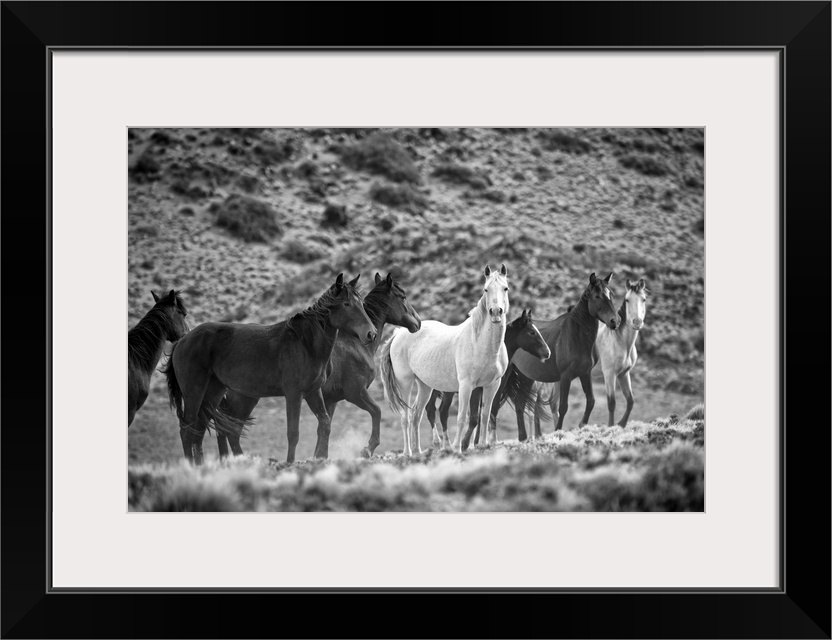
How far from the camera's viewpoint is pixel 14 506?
5.85m

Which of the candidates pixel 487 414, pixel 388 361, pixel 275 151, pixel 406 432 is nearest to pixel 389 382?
pixel 388 361

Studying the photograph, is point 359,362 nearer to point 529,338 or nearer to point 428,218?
point 428,218

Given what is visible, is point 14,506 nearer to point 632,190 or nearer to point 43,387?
point 43,387

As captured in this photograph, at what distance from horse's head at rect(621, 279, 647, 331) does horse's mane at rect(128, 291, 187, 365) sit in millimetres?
4180

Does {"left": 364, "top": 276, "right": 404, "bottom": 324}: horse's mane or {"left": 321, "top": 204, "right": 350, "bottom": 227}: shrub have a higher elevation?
{"left": 321, "top": 204, "right": 350, "bottom": 227}: shrub

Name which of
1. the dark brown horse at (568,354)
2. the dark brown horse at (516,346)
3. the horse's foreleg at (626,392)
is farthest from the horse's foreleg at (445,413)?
the horse's foreleg at (626,392)

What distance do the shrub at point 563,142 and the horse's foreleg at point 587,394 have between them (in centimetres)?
214

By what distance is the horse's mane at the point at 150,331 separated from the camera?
703 cm

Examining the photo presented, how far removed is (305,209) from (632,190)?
10.3 ft

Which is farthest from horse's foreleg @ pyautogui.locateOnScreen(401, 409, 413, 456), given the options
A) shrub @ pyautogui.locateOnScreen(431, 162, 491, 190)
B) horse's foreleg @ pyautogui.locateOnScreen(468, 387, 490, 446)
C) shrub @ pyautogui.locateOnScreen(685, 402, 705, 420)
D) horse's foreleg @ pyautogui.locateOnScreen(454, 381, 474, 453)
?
shrub @ pyautogui.locateOnScreen(685, 402, 705, 420)

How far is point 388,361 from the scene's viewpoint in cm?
801

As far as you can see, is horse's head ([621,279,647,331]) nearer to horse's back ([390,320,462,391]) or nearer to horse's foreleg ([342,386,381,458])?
horse's back ([390,320,462,391])

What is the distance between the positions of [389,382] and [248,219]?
2072mm

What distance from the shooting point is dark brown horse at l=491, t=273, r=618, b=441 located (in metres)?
7.65
